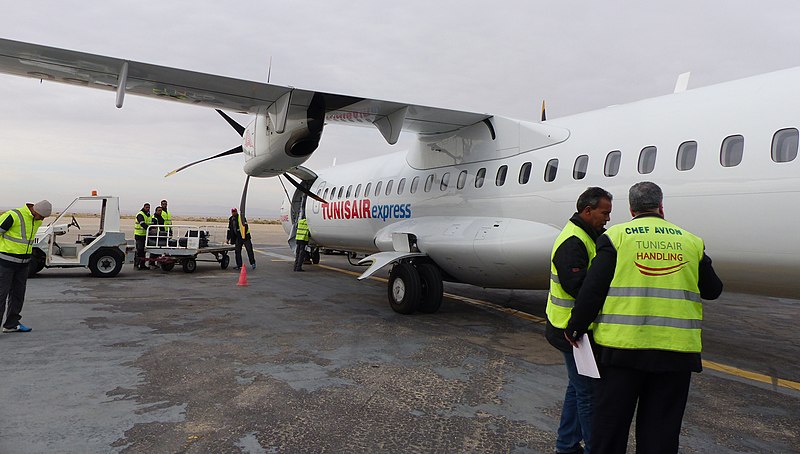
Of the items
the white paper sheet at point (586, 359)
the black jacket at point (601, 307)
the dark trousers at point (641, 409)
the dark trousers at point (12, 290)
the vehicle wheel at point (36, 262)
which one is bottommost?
the vehicle wheel at point (36, 262)

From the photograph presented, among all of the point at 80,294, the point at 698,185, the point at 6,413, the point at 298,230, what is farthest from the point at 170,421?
the point at 298,230

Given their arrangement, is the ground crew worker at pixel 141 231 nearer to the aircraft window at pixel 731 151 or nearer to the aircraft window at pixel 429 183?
the aircraft window at pixel 429 183

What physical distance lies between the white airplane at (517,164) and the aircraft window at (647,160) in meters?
0.01

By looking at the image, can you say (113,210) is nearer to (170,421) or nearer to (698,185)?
(170,421)

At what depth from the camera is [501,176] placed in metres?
7.97

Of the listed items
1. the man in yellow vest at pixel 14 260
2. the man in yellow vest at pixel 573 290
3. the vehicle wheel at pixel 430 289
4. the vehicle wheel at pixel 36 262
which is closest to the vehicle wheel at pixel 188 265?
the vehicle wheel at pixel 36 262

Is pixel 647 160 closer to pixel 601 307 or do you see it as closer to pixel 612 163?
pixel 612 163

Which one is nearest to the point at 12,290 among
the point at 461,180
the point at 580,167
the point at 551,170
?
the point at 461,180

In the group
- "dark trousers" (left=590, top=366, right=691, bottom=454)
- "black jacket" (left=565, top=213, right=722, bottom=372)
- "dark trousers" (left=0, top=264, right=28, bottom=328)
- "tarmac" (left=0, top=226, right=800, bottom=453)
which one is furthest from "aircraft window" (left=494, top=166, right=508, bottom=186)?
"dark trousers" (left=0, top=264, right=28, bottom=328)

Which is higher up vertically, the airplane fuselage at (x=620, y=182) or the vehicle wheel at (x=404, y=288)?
the airplane fuselage at (x=620, y=182)

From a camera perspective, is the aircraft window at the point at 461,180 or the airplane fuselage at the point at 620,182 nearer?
the airplane fuselage at the point at 620,182

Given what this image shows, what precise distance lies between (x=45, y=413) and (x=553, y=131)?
7043 millimetres

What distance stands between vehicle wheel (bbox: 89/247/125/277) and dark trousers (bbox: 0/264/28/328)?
6015 mm

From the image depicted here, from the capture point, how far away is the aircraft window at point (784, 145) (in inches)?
186
